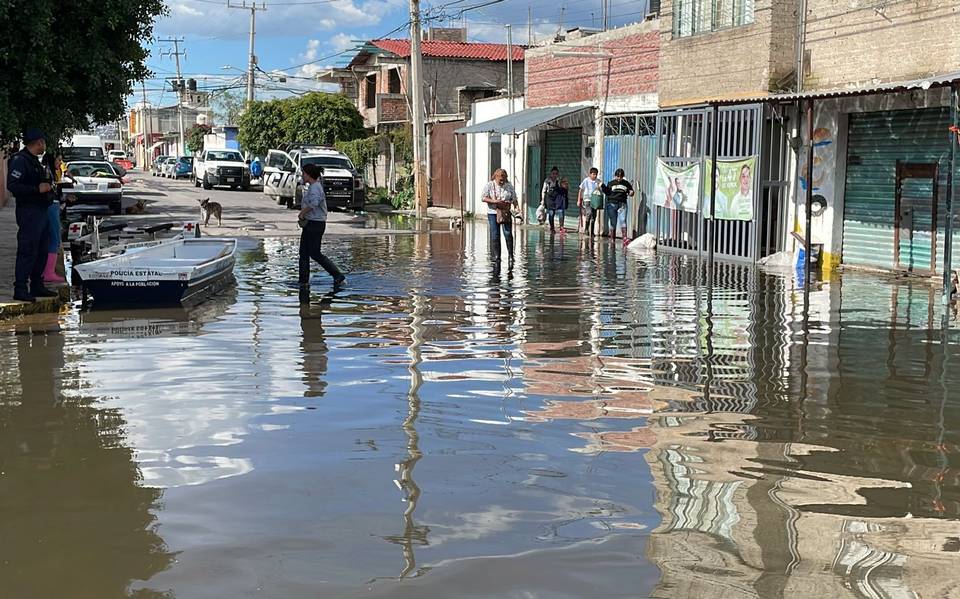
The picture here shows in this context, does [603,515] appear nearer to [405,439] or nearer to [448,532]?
[448,532]

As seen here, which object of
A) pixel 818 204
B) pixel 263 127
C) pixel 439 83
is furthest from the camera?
pixel 263 127

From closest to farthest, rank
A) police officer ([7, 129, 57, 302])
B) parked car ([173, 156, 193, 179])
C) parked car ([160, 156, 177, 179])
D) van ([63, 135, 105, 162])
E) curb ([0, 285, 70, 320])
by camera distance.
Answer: curb ([0, 285, 70, 320])
police officer ([7, 129, 57, 302])
van ([63, 135, 105, 162])
parked car ([173, 156, 193, 179])
parked car ([160, 156, 177, 179])

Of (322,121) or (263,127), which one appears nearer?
(322,121)

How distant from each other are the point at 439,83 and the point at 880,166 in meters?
34.7

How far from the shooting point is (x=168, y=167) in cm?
8219

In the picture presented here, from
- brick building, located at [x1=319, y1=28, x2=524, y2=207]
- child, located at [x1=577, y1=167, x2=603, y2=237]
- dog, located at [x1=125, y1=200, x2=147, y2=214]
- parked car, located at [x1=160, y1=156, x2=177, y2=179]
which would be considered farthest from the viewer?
parked car, located at [x1=160, y1=156, x2=177, y2=179]

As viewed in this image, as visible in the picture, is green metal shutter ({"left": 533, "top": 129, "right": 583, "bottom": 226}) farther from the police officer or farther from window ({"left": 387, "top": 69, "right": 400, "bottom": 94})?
window ({"left": 387, "top": 69, "right": 400, "bottom": 94})

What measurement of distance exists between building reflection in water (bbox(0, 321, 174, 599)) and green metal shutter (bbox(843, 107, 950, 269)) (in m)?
14.0

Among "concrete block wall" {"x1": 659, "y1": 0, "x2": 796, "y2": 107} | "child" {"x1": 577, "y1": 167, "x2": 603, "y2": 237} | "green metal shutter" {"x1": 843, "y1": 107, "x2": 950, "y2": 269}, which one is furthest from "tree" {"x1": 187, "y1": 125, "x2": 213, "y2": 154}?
"green metal shutter" {"x1": 843, "y1": 107, "x2": 950, "y2": 269}

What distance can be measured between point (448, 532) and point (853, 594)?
1.91m

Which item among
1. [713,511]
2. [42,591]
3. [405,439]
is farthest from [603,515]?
[42,591]

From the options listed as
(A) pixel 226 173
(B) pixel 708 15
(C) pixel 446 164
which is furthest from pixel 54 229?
(A) pixel 226 173

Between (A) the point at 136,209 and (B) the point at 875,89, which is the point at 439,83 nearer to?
(A) the point at 136,209

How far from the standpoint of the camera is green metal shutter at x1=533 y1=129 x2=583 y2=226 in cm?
3114
